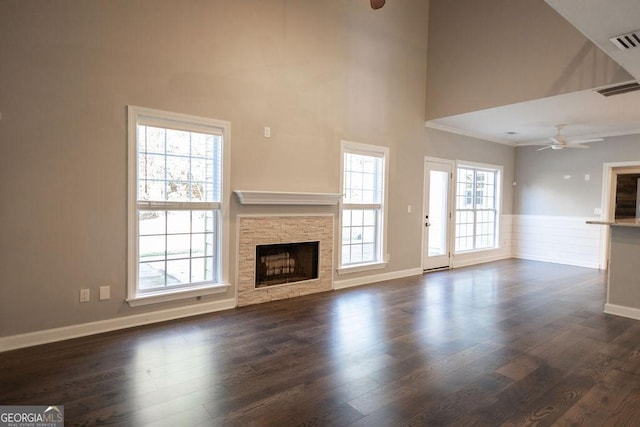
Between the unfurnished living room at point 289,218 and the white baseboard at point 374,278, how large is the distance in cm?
3

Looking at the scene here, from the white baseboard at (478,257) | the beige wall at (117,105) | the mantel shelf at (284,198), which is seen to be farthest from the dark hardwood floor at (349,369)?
the white baseboard at (478,257)

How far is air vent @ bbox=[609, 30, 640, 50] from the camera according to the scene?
2.65 meters

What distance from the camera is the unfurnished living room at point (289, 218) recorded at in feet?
8.16

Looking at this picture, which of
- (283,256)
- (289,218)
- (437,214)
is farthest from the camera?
(437,214)

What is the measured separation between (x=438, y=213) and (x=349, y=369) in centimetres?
480

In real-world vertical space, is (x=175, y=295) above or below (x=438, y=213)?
below

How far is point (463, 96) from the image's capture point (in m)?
5.73

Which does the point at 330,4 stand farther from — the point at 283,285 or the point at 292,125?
the point at 283,285

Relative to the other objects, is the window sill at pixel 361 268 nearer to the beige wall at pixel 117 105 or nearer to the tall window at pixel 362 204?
the tall window at pixel 362 204

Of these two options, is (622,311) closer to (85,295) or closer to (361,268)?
(361,268)

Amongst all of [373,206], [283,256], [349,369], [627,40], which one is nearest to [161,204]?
[283,256]

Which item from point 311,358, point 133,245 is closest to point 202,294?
point 133,245

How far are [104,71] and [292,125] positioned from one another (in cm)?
214

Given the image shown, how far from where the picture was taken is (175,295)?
12.6 ft
